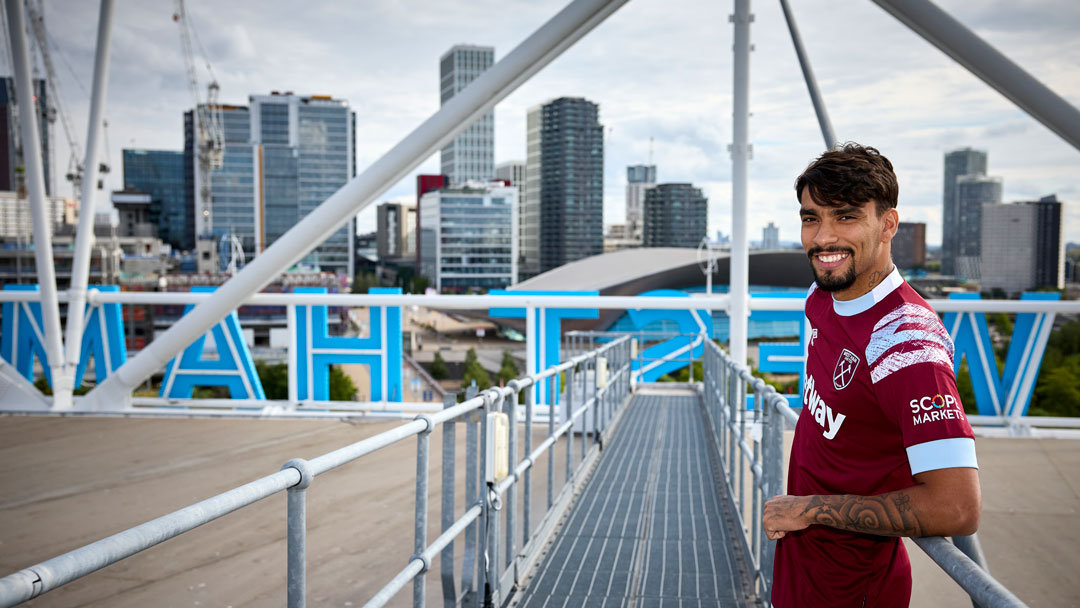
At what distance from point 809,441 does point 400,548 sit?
3248mm

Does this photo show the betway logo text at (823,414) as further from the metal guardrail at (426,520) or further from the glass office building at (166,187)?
the glass office building at (166,187)

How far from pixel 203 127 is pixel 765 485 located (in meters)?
143

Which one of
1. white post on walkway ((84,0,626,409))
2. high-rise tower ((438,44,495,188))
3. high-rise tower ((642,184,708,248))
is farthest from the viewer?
high-rise tower ((438,44,495,188))

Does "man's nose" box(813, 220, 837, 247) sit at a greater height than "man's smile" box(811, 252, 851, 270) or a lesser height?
greater

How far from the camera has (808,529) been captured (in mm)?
1417

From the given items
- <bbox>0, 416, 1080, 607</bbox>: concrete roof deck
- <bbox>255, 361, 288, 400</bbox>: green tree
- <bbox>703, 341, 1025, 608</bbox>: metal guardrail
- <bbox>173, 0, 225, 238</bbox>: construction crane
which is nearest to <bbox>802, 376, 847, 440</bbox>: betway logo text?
<bbox>703, 341, 1025, 608</bbox>: metal guardrail

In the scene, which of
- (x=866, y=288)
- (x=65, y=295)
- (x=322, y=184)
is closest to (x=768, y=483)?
(x=866, y=288)

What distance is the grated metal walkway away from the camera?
3205mm

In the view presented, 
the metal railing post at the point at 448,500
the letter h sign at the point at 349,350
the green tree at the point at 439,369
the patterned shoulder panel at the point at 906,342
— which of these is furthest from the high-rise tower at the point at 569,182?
the patterned shoulder panel at the point at 906,342

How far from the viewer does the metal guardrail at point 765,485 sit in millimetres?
1001

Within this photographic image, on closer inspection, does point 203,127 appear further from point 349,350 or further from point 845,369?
point 845,369

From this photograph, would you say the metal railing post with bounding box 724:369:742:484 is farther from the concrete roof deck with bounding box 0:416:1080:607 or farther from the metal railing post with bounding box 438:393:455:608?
the metal railing post with bounding box 438:393:455:608

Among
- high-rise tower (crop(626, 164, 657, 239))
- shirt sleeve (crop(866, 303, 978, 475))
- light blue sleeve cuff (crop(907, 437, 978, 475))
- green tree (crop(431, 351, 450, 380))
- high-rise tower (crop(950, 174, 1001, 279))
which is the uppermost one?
high-rise tower (crop(626, 164, 657, 239))

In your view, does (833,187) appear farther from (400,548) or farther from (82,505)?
(82,505)
